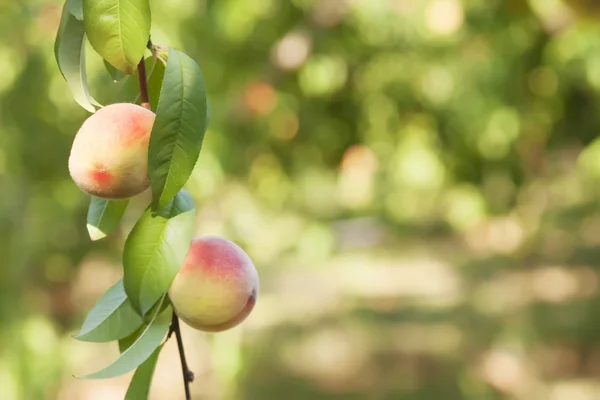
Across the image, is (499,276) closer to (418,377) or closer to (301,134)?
(418,377)

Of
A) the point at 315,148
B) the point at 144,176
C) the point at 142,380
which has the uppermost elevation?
the point at 144,176

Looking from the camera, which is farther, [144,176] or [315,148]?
[315,148]

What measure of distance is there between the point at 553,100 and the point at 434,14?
4.61 ft

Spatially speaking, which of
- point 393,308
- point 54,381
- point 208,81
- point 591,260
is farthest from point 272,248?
point 591,260

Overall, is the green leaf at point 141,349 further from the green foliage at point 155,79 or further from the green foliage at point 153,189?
the green foliage at point 155,79

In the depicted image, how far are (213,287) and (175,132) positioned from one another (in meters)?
0.14

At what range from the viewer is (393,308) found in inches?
366

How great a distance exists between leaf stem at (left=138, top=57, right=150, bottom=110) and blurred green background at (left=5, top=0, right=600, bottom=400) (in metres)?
1.46

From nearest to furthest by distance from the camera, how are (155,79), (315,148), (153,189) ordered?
(153,189) → (155,79) → (315,148)

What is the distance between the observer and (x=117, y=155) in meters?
0.50

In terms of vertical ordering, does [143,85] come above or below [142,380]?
above

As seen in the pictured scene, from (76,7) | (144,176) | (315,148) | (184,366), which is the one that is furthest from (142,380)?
(315,148)

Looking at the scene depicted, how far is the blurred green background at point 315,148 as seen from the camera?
8.66 ft

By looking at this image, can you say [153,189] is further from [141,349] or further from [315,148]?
[315,148]
